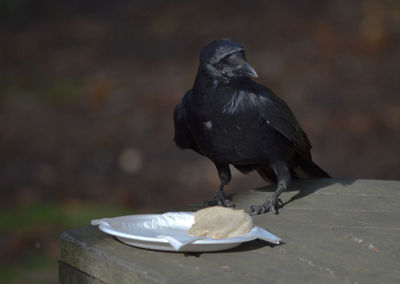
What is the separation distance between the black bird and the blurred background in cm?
207

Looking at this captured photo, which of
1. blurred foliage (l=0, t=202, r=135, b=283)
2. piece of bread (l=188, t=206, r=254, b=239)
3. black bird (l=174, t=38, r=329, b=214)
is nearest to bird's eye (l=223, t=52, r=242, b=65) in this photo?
black bird (l=174, t=38, r=329, b=214)

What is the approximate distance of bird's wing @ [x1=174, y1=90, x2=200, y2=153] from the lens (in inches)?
128

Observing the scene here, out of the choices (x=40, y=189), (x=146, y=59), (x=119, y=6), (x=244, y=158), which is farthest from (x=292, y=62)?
(x=244, y=158)

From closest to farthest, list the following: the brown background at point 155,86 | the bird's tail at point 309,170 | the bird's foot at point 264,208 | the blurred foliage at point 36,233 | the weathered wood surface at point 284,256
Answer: the weathered wood surface at point 284,256, the bird's foot at point 264,208, the bird's tail at point 309,170, the blurred foliage at point 36,233, the brown background at point 155,86

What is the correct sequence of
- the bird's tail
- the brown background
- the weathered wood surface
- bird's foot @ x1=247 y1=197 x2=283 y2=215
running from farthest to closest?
the brown background
the bird's tail
bird's foot @ x1=247 y1=197 x2=283 y2=215
the weathered wood surface

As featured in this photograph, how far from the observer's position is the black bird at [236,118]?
2854 millimetres

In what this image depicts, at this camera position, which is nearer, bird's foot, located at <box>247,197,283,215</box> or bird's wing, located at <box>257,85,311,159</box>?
bird's foot, located at <box>247,197,283,215</box>

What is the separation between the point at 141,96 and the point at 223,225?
636cm

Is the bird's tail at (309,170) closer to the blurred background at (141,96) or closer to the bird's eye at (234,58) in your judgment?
the bird's eye at (234,58)

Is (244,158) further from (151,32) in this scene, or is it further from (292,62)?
(151,32)

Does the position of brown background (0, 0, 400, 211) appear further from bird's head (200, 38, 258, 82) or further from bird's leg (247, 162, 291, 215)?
bird's head (200, 38, 258, 82)

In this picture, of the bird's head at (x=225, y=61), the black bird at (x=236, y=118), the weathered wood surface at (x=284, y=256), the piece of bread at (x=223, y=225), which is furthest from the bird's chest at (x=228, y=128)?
the piece of bread at (x=223, y=225)

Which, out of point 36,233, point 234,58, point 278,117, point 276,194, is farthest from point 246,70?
point 36,233

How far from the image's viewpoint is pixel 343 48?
8.95 meters
